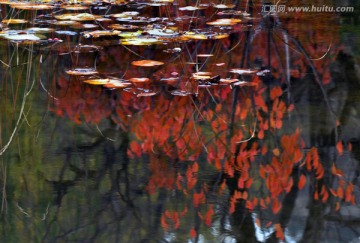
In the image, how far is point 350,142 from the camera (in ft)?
10.8

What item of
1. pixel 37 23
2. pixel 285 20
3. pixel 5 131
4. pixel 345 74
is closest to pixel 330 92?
pixel 345 74

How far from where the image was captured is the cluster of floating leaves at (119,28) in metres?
4.30

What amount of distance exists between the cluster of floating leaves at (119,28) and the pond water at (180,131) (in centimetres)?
2

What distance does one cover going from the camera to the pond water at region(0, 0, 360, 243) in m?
2.64

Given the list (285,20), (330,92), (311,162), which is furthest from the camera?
(285,20)

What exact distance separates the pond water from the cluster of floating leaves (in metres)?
0.02

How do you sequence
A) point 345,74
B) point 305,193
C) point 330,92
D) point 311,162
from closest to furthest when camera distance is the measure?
point 305,193
point 311,162
point 330,92
point 345,74

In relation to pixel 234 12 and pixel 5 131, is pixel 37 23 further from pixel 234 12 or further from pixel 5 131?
pixel 5 131

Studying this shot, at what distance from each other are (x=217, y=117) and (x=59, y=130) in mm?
662

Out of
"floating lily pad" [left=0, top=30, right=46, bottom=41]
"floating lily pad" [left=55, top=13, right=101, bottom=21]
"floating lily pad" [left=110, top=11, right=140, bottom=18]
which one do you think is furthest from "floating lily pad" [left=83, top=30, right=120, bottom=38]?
"floating lily pad" [left=110, top=11, right=140, bottom=18]

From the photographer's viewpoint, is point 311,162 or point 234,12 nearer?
point 311,162
